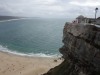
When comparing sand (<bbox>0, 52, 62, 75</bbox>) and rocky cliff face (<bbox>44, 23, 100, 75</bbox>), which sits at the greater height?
rocky cliff face (<bbox>44, 23, 100, 75</bbox>)

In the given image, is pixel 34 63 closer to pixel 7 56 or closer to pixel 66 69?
pixel 7 56

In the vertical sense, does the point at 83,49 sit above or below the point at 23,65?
above

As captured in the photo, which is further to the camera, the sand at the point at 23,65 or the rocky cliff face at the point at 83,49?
the sand at the point at 23,65

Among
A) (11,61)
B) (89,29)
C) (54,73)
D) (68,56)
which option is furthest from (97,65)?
(11,61)

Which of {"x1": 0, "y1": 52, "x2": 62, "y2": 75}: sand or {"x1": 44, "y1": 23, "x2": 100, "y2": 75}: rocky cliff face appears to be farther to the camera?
{"x1": 0, "y1": 52, "x2": 62, "y2": 75}: sand

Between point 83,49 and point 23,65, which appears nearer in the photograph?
point 83,49
